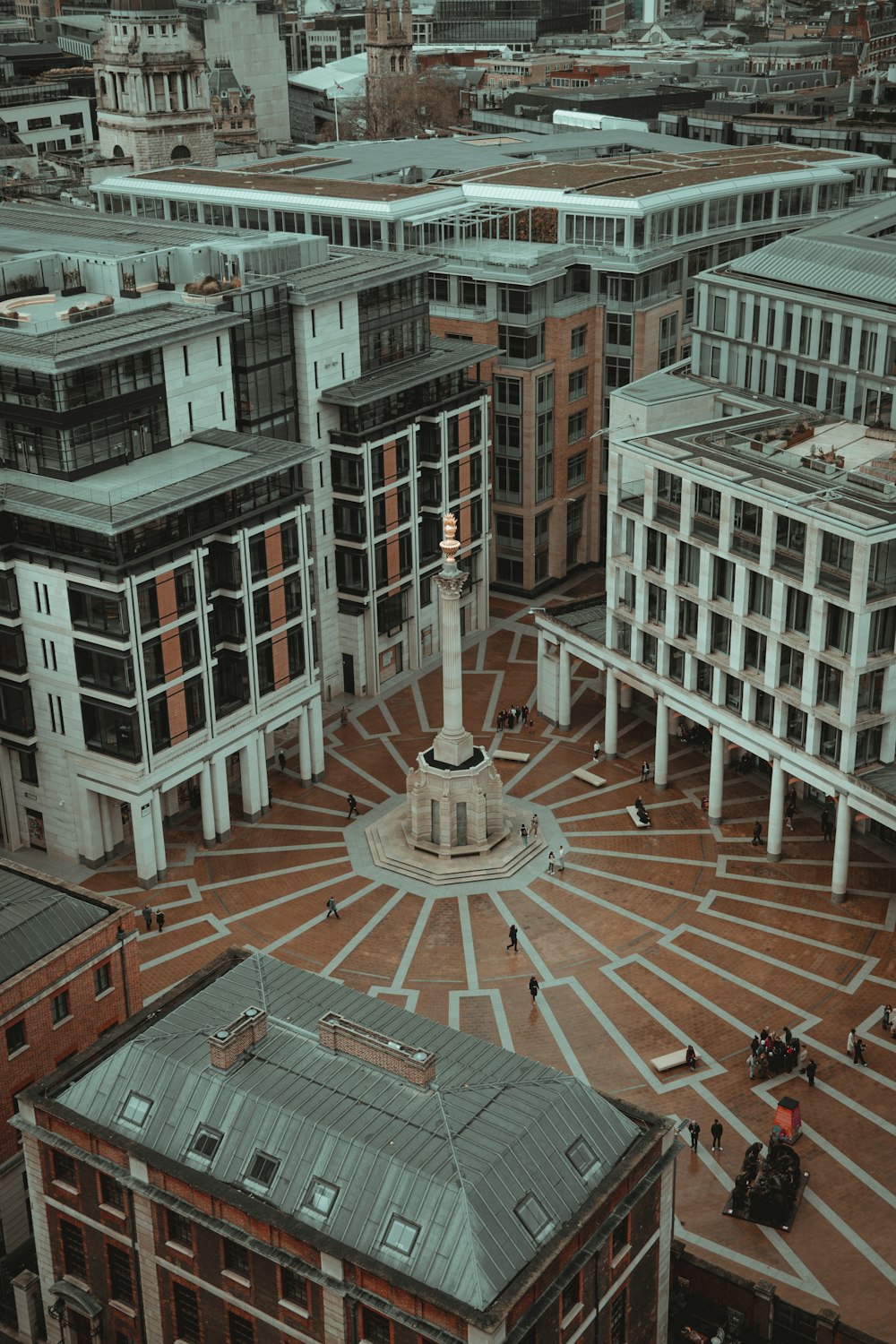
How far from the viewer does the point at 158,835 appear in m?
95.6

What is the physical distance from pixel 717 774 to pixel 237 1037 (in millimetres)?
48798

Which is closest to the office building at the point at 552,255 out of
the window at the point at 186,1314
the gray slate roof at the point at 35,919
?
the gray slate roof at the point at 35,919

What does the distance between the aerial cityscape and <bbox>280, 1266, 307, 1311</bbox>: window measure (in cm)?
18

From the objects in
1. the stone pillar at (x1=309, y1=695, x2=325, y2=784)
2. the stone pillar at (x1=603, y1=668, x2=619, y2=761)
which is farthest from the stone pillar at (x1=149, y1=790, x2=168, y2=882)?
the stone pillar at (x1=603, y1=668, x2=619, y2=761)

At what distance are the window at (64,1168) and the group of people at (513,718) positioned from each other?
5773 centimetres

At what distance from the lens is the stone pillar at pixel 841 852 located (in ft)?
297

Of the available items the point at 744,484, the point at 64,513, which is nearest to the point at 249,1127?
the point at 64,513

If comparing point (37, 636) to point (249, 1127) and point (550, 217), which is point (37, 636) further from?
point (550, 217)

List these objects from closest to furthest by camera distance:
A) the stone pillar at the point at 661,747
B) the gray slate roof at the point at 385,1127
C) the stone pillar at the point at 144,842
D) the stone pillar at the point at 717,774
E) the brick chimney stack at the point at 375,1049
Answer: the gray slate roof at the point at 385,1127, the brick chimney stack at the point at 375,1049, the stone pillar at the point at 144,842, the stone pillar at the point at 717,774, the stone pillar at the point at 661,747

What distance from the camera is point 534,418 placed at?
424ft

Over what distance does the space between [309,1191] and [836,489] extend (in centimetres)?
Answer: 5225

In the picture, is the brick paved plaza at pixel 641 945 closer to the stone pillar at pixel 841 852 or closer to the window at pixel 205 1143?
the stone pillar at pixel 841 852

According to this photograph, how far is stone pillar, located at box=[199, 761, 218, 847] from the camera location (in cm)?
9756

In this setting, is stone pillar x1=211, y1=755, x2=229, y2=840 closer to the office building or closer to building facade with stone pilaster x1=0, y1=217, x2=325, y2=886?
building facade with stone pilaster x1=0, y1=217, x2=325, y2=886
